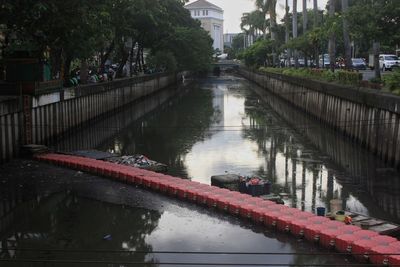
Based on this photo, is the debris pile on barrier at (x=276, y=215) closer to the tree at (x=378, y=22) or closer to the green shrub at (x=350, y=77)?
the tree at (x=378, y=22)

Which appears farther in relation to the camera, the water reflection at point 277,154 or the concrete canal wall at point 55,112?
the concrete canal wall at point 55,112

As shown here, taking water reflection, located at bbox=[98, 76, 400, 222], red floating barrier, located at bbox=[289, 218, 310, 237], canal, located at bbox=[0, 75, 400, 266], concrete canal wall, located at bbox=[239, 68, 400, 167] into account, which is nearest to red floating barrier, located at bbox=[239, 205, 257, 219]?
canal, located at bbox=[0, 75, 400, 266]

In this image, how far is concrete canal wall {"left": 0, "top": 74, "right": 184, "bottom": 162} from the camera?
87.9 feet

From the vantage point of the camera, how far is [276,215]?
52.3 ft

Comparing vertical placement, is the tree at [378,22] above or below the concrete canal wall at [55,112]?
above

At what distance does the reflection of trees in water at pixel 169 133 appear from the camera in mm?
31492

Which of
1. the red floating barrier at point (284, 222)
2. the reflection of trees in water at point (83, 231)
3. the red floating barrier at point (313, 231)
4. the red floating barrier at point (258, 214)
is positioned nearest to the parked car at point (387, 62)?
the red floating barrier at point (258, 214)

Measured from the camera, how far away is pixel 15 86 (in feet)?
98.2

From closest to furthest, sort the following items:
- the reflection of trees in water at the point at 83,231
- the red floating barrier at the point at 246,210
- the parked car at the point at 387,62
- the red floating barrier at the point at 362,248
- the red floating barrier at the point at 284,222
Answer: the red floating barrier at the point at 362,248
the reflection of trees in water at the point at 83,231
the red floating barrier at the point at 284,222
the red floating barrier at the point at 246,210
the parked car at the point at 387,62

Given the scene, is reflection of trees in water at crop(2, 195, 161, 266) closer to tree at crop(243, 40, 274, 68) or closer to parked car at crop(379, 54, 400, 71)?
parked car at crop(379, 54, 400, 71)

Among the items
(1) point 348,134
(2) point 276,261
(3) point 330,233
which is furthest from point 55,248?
(1) point 348,134

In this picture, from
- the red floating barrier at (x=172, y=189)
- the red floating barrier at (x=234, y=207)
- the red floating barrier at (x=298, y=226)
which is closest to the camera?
the red floating barrier at (x=298, y=226)

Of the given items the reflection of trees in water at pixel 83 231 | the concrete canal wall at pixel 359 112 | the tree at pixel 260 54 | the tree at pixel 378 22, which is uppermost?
the tree at pixel 260 54

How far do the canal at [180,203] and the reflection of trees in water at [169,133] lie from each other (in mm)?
123
